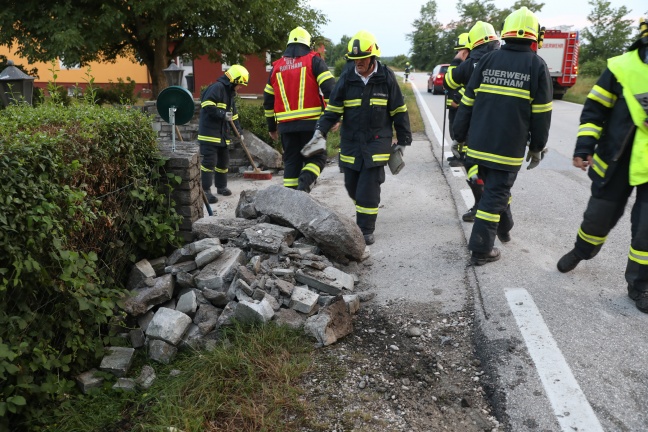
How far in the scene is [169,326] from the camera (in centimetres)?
369

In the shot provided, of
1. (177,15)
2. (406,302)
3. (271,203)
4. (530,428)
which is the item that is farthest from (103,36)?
(530,428)

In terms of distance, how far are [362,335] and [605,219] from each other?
1.99 metres

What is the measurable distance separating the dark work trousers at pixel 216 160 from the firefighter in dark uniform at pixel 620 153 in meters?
5.10

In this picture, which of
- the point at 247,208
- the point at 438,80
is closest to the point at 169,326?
the point at 247,208

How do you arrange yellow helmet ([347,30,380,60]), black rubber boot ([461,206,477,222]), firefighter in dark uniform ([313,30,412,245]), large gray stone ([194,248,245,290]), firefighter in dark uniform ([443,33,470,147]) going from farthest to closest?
firefighter in dark uniform ([443,33,470,147])
black rubber boot ([461,206,477,222])
firefighter in dark uniform ([313,30,412,245])
yellow helmet ([347,30,380,60])
large gray stone ([194,248,245,290])

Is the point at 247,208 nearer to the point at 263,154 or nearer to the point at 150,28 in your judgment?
the point at 263,154

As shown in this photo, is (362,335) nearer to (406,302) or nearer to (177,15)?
(406,302)

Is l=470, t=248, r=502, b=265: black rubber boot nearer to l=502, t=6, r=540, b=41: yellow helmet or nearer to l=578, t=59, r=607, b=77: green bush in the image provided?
l=502, t=6, r=540, b=41: yellow helmet

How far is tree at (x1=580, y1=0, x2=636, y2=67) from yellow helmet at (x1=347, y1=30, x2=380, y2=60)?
133ft

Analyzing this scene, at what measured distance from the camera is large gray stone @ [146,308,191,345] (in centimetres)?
367

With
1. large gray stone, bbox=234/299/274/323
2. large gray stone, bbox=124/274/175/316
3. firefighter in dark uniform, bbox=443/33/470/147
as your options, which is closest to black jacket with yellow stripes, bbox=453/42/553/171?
large gray stone, bbox=234/299/274/323

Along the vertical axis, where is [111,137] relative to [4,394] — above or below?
above

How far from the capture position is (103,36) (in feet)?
57.2

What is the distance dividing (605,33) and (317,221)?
44334 mm
